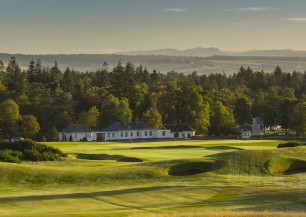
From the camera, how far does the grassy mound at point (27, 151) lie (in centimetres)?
6538

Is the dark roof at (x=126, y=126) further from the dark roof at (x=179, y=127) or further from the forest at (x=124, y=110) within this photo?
the dark roof at (x=179, y=127)

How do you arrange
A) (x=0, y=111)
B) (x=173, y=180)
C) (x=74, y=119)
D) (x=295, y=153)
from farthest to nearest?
(x=74, y=119)
(x=0, y=111)
(x=295, y=153)
(x=173, y=180)

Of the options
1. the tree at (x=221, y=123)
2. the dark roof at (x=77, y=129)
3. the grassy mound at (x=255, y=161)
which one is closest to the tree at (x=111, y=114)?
the dark roof at (x=77, y=129)

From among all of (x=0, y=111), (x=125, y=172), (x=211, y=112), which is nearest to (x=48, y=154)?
(x=125, y=172)

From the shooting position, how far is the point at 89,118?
160m

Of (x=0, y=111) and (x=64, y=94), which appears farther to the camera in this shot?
(x=64, y=94)

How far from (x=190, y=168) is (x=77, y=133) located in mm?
92980

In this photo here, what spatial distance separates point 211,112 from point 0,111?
5381 cm

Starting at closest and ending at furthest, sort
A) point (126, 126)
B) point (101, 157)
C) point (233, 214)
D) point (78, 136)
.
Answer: point (233, 214) < point (101, 157) < point (78, 136) < point (126, 126)

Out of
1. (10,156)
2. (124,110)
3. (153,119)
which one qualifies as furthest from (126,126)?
(10,156)

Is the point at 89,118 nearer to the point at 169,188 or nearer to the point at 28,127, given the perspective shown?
the point at 28,127

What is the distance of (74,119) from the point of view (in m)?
167

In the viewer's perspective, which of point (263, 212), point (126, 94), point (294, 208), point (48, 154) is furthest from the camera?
point (126, 94)

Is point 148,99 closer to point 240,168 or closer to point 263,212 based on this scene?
point 240,168
